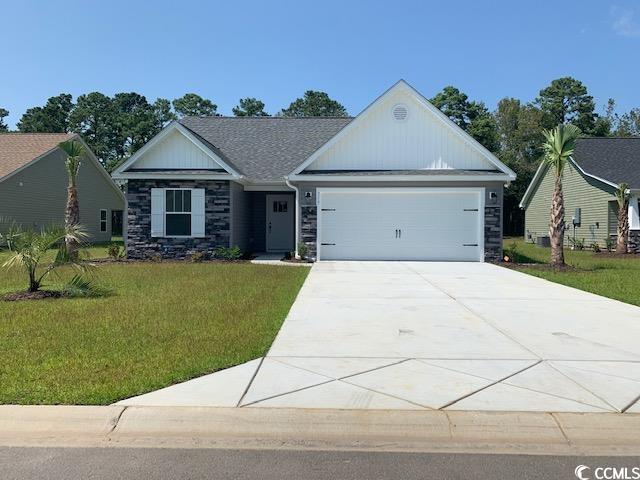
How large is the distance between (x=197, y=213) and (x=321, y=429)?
15.5 meters

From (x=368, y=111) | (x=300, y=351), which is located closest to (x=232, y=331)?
(x=300, y=351)

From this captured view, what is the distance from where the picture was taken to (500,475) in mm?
3646

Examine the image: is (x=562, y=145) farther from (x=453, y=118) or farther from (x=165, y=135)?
(x=453, y=118)

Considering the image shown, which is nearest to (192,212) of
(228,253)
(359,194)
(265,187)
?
(228,253)

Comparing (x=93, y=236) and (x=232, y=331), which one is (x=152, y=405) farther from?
(x=93, y=236)

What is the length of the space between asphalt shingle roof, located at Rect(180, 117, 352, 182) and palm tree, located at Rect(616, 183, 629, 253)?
11.9 metres

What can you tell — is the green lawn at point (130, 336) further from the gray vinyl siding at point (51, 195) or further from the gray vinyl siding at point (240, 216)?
the gray vinyl siding at point (51, 195)

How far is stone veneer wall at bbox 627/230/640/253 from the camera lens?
75.4ft

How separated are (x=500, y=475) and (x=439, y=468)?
40 centimetres

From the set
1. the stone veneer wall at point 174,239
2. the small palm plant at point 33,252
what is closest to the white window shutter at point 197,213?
the stone veneer wall at point 174,239

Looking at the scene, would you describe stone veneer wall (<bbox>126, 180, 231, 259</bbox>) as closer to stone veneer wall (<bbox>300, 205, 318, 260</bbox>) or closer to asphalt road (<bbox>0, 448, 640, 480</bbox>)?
stone veneer wall (<bbox>300, 205, 318, 260</bbox>)

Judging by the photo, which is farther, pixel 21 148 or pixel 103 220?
pixel 103 220

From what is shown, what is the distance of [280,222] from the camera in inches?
899

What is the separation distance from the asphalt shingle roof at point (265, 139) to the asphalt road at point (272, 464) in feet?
55.9
